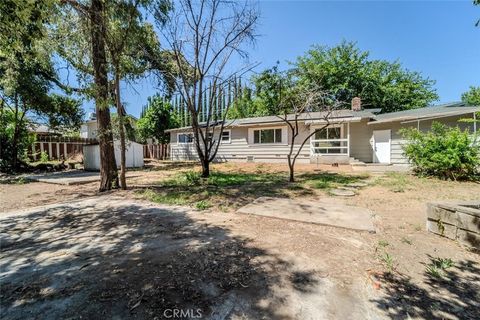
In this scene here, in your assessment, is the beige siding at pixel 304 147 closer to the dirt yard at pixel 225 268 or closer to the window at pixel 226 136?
the window at pixel 226 136

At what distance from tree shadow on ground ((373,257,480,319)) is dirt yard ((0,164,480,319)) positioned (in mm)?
10

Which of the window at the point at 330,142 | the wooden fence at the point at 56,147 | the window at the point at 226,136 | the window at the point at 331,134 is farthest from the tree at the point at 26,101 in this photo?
the window at the point at 331,134

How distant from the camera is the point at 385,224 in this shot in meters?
4.42

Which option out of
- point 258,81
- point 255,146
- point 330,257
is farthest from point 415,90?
point 330,257

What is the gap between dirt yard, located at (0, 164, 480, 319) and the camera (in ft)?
6.96

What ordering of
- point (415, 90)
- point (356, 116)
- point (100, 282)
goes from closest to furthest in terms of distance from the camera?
point (100, 282)
point (356, 116)
point (415, 90)

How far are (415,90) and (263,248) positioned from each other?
1121 inches

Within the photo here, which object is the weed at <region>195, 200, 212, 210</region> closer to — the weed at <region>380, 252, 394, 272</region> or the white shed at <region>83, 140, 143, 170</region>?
the weed at <region>380, 252, 394, 272</region>

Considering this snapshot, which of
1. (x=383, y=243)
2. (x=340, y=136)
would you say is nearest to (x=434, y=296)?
(x=383, y=243)

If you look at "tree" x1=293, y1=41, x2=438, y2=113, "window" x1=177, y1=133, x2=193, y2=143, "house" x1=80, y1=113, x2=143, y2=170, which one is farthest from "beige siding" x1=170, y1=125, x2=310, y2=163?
"tree" x1=293, y1=41, x2=438, y2=113

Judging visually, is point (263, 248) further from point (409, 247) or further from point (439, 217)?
point (439, 217)

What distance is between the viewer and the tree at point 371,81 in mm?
24047

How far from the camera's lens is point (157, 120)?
23.7 metres

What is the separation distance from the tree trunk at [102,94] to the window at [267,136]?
11071 millimetres
